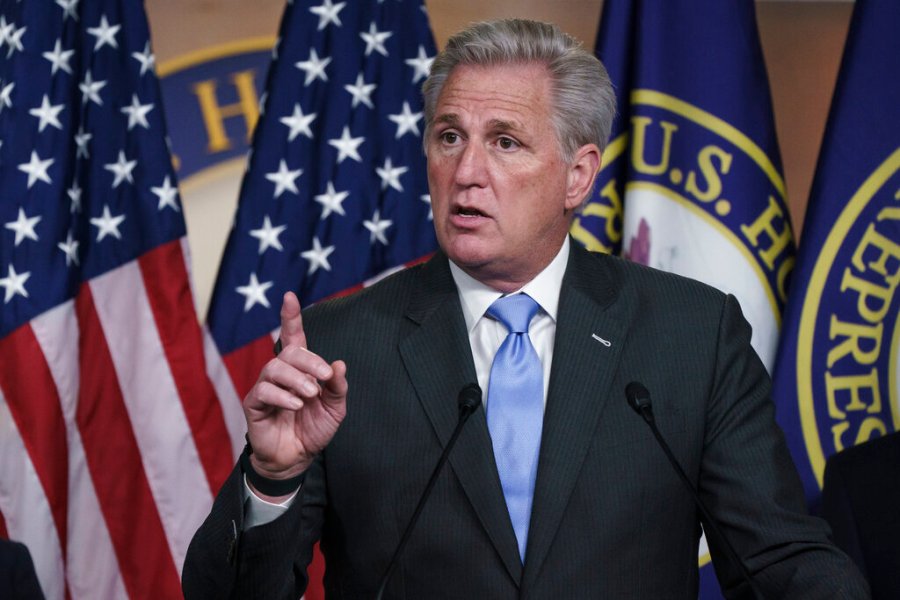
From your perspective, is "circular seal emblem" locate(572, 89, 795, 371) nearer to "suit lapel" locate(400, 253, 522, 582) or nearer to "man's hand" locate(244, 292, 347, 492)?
"suit lapel" locate(400, 253, 522, 582)

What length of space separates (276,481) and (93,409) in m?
1.97

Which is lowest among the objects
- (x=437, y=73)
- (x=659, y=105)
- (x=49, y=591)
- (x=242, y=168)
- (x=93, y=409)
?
(x=49, y=591)

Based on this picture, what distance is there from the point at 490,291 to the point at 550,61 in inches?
15.5

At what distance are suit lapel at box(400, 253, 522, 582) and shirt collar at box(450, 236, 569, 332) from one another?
2 cm

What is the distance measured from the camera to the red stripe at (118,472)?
3.31 m

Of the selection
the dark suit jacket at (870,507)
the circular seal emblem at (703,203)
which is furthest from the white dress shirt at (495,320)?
→ the circular seal emblem at (703,203)

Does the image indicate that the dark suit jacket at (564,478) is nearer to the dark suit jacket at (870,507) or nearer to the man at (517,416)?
the man at (517,416)

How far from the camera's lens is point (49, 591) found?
3264 mm

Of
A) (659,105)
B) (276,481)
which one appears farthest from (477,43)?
(659,105)

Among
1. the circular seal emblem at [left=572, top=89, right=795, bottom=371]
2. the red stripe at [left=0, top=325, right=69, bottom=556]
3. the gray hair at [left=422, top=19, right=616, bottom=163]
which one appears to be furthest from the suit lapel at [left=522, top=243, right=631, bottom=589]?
the red stripe at [left=0, top=325, right=69, bottom=556]

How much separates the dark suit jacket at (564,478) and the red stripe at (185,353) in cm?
157

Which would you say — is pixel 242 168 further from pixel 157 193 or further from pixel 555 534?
pixel 555 534

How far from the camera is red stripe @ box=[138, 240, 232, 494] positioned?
11.0 feet

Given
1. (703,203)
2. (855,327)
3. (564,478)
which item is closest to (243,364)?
(703,203)
